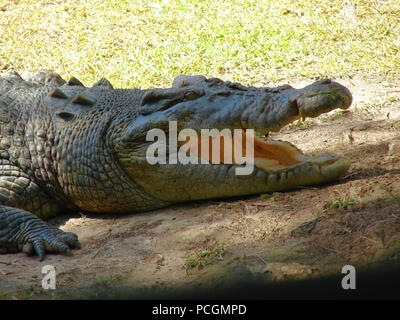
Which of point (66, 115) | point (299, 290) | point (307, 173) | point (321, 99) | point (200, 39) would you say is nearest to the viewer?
point (299, 290)

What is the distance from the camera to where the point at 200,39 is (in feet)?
25.2

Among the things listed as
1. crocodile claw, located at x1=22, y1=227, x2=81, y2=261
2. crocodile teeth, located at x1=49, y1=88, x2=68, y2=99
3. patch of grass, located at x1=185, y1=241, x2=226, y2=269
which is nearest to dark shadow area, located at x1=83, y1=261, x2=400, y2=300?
patch of grass, located at x1=185, y1=241, x2=226, y2=269

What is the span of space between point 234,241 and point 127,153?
1.24m

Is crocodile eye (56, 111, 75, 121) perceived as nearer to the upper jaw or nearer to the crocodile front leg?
the crocodile front leg

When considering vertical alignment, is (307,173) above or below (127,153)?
below

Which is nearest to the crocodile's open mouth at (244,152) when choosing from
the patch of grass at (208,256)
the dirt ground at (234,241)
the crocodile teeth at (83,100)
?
the dirt ground at (234,241)

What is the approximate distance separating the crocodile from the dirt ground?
0.42 ft

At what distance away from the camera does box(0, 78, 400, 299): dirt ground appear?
3.23 meters

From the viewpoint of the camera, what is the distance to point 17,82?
5.45 metres

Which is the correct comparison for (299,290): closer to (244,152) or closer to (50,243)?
(244,152)

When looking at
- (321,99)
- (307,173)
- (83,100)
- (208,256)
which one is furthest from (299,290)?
(83,100)

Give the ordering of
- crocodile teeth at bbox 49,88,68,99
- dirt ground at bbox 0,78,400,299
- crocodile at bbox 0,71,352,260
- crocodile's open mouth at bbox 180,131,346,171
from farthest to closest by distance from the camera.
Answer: crocodile teeth at bbox 49,88,68,99 < crocodile's open mouth at bbox 180,131,346,171 < crocodile at bbox 0,71,352,260 < dirt ground at bbox 0,78,400,299

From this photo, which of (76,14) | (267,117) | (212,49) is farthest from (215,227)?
(76,14)
